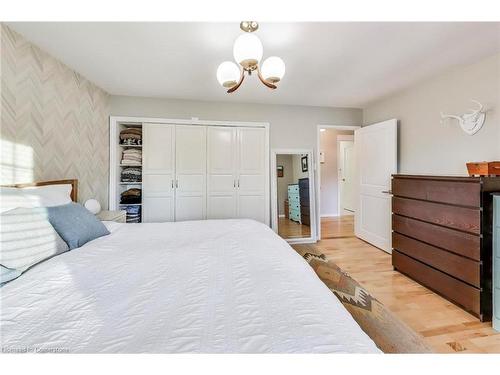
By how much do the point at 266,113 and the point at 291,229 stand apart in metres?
2.03

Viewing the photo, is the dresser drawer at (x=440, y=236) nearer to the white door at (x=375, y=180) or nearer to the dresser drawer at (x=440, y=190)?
the dresser drawer at (x=440, y=190)

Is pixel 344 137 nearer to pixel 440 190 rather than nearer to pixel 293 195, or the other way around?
pixel 293 195

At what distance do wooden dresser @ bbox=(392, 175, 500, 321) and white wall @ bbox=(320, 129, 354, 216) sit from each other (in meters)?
3.51

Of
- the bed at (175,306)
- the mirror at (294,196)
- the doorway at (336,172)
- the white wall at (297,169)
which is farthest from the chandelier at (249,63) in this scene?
the doorway at (336,172)

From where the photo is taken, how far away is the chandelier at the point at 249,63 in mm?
1639

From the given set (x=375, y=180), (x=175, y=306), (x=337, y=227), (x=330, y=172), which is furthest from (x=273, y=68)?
(x=330, y=172)

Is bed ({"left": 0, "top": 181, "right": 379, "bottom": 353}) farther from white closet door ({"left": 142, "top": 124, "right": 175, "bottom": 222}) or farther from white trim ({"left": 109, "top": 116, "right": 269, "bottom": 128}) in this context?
white trim ({"left": 109, "top": 116, "right": 269, "bottom": 128})

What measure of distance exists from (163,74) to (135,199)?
1936 mm

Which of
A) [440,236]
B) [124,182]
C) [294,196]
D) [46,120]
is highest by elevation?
[46,120]

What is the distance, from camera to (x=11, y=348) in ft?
2.29

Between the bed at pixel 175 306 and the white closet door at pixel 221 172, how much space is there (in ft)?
7.62

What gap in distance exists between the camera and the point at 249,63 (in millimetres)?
1678
